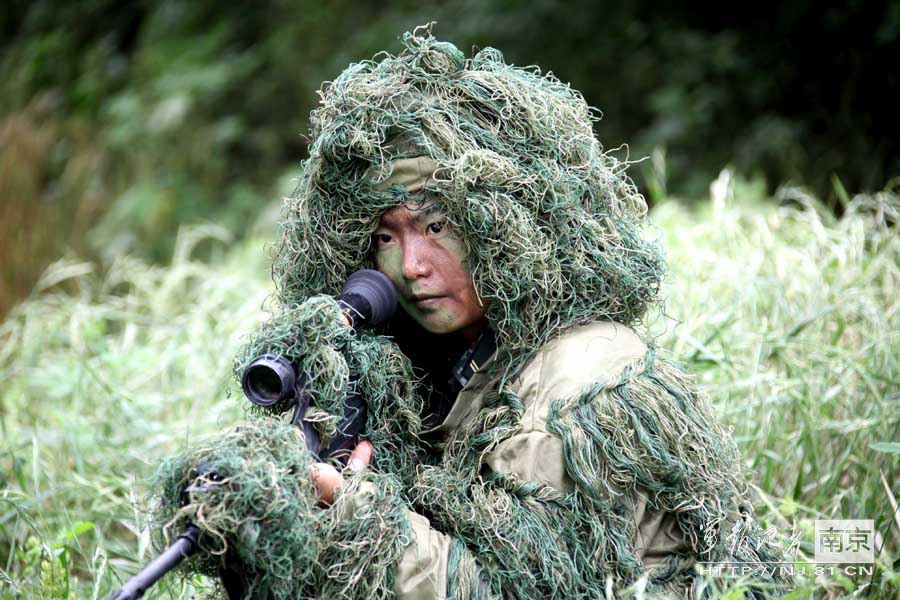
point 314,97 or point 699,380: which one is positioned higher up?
point 314,97

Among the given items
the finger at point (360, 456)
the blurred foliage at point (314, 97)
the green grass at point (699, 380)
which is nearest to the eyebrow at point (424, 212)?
the finger at point (360, 456)

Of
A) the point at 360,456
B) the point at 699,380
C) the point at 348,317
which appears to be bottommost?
the point at 699,380

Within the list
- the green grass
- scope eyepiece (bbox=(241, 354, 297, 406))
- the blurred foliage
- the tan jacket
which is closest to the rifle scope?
scope eyepiece (bbox=(241, 354, 297, 406))

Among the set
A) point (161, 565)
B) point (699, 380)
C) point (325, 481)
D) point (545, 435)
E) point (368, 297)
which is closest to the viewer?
point (161, 565)

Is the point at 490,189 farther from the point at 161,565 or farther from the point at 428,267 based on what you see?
the point at 161,565

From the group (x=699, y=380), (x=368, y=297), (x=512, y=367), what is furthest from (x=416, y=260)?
(x=699, y=380)

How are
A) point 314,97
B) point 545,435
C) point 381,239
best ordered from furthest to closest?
point 314,97, point 381,239, point 545,435

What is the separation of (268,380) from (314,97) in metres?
6.58

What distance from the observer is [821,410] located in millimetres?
3328

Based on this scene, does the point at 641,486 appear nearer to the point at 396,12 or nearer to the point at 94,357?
the point at 94,357

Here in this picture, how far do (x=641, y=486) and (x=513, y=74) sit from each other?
92 cm

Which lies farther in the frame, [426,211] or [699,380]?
[699,380]

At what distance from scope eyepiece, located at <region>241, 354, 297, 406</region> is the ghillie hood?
1.20 feet

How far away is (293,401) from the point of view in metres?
2.02
